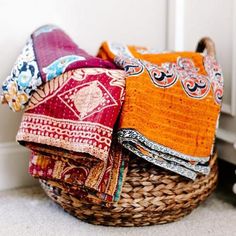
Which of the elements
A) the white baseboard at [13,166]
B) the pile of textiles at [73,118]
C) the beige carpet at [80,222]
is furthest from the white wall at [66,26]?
the pile of textiles at [73,118]

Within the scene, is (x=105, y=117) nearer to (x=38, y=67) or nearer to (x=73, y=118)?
(x=73, y=118)

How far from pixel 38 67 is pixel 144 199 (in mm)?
367

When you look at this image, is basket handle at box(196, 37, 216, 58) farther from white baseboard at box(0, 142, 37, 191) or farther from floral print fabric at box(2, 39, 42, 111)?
white baseboard at box(0, 142, 37, 191)

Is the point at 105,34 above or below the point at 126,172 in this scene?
above

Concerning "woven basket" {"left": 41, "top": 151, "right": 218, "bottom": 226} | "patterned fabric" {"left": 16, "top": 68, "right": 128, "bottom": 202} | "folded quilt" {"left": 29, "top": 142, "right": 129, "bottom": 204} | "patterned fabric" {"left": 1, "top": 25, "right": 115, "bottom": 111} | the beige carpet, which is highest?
"patterned fabric" {"left": 1, "top": 25, "right": 115, "bottom": 111}

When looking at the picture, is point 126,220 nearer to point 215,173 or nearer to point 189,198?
point 189,198

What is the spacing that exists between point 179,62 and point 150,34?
1.22ft

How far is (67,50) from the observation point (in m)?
1.13

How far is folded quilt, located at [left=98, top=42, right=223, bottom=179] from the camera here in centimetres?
98

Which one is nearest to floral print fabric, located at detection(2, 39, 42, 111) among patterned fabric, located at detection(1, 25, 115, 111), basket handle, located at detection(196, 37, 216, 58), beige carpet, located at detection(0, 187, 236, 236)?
patterned fabric, located at detection(1, 25, 115, 111)

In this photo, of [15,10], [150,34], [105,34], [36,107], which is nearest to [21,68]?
[36,107]

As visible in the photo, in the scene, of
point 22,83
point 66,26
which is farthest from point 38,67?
point 66,26

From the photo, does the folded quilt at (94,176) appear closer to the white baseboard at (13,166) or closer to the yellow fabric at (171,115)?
the yellow fabric at (171,115)

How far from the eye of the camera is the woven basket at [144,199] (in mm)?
1029
